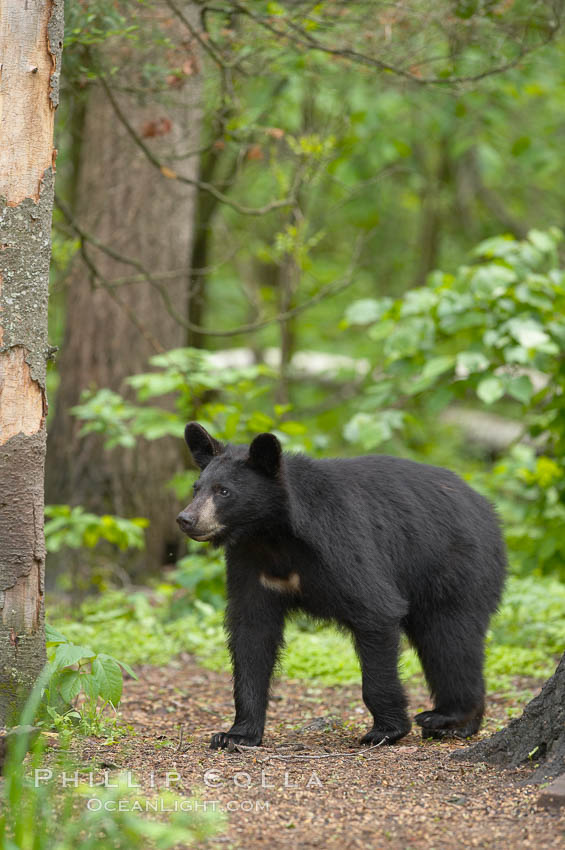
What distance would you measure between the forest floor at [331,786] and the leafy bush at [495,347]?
2434 mm

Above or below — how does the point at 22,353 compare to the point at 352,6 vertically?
below

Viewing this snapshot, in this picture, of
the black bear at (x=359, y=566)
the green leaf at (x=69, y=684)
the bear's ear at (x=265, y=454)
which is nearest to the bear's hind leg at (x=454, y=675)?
the black bear at (x=359, y=566)

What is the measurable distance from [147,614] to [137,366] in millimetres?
2283

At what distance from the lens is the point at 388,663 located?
464 cm

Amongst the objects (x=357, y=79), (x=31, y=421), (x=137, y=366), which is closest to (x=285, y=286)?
(x=137, y=366)

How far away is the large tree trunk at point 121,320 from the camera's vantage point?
868 cm

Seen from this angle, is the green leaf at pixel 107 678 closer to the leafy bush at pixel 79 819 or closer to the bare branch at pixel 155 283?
the leafy bush at pixel 79 819

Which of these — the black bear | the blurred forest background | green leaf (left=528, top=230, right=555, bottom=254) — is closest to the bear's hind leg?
the black bear

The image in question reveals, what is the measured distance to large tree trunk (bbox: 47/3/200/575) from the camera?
28.5ft

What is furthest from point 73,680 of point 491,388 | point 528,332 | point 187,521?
point 528,332

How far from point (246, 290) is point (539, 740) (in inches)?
218

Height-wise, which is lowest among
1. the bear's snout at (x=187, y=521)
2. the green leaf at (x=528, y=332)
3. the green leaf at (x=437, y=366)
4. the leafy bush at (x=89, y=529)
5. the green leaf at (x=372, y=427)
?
the leafy bush at (x=89, y=529)

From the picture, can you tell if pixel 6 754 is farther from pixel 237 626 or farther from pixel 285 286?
pixel 285 286

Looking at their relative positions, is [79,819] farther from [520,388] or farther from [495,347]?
[495,347]
